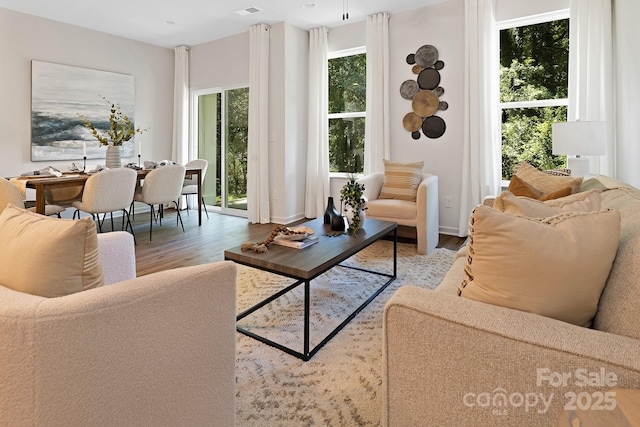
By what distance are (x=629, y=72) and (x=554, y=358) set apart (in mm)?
3740

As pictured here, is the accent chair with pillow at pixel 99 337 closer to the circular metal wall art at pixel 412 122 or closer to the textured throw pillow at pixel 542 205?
the textured throw pillow at pixel 542 205

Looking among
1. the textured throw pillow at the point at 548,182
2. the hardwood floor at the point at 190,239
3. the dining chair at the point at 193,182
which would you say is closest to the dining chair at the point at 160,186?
the hardwood floor at the point at 190,239

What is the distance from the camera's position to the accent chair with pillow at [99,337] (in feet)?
2.71

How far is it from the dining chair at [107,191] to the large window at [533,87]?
4.27 m

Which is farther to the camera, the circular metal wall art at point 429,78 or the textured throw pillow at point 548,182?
the circular metal wall art at point 429,78

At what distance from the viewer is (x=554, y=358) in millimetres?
855

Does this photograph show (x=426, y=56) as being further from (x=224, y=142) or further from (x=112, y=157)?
(x=112, y=157)

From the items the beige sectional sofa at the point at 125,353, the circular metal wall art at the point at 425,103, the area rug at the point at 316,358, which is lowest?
the area rug at the point at 316,358

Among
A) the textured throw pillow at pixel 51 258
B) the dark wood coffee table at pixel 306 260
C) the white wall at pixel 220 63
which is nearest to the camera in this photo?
the textured throw pillow at pixel 51 258

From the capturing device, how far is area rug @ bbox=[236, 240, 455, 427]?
60.4 inches

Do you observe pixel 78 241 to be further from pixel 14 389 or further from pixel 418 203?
pixel 418 203

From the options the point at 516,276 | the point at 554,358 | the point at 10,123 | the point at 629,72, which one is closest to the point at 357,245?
the point at 516,276

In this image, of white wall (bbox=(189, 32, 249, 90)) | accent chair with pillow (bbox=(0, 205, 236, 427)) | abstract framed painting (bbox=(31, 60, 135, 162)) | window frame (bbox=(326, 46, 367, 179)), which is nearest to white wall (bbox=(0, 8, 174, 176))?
abstract framed painting (bbox=(31, 60, 135, 162))

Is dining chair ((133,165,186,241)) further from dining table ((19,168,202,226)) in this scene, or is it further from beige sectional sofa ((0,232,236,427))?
beige sectional sofa ((0,232,236,427))
